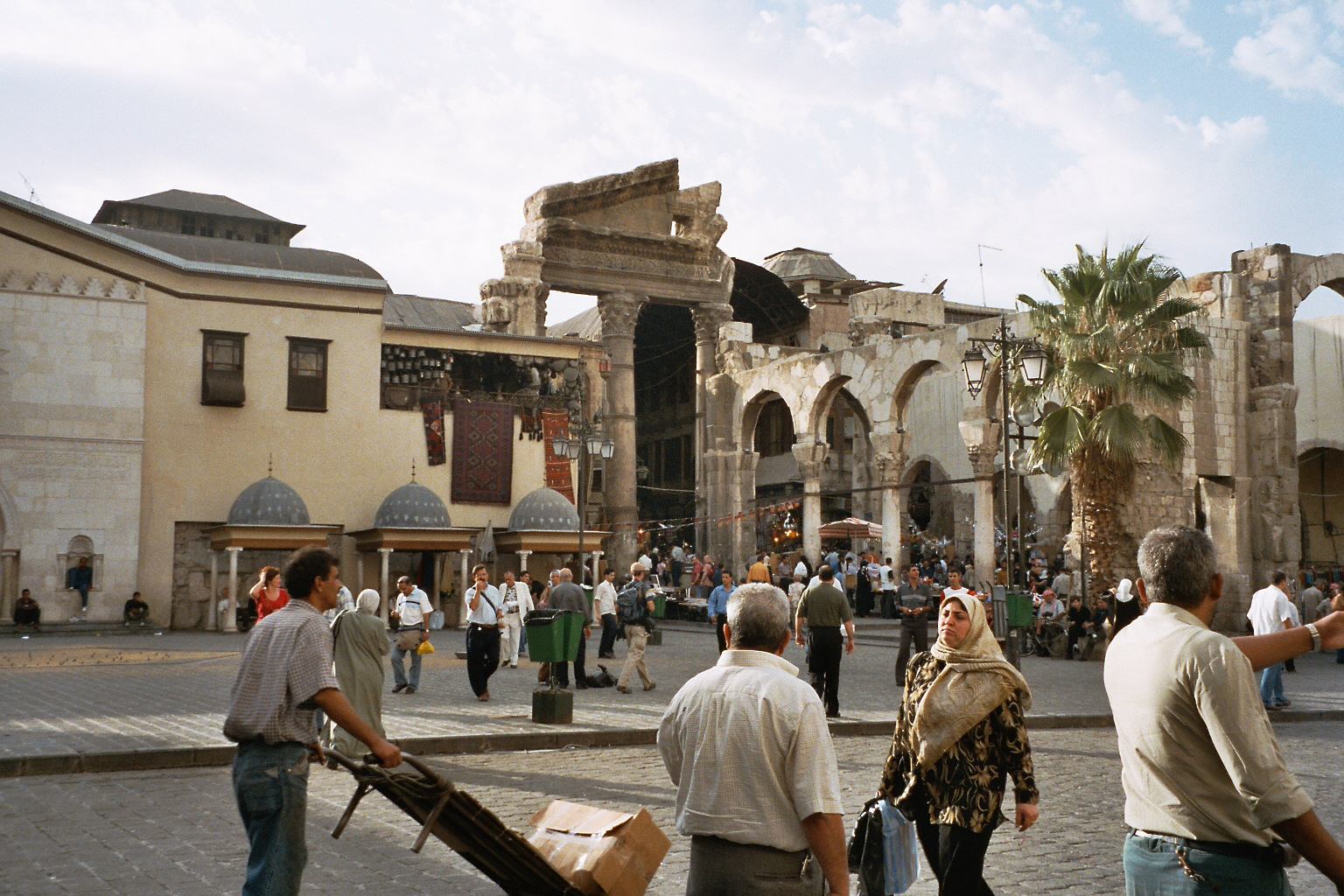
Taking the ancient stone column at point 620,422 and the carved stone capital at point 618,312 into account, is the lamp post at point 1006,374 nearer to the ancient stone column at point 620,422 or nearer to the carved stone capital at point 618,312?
the ancient stone column at point 620,422

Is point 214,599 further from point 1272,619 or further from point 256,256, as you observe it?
point 1272,619

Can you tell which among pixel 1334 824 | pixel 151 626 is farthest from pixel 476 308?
pixel 1334 824

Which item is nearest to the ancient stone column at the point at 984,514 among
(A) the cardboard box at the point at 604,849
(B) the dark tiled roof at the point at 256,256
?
(B) the dark tiled roof at the point at 256,256

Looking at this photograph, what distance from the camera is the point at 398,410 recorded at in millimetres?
32750

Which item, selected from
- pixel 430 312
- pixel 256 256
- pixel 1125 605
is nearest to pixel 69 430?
pixel 256 256

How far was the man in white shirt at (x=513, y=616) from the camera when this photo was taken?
19.1 metres

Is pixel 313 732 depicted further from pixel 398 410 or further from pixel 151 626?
pixel 398 410

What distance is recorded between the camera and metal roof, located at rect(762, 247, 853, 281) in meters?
51.7

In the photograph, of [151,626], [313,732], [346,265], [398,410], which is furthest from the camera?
[346,265]

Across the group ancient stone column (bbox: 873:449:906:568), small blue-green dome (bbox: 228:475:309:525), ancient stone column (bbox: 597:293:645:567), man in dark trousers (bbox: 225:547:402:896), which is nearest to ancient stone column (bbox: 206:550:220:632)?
small blue-green dome (bbox: 228:475:309:525)

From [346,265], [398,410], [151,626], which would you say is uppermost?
[346,265]

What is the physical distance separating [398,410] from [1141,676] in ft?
100

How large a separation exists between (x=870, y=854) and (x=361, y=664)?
662cm

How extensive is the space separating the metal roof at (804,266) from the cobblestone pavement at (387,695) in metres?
29.5
